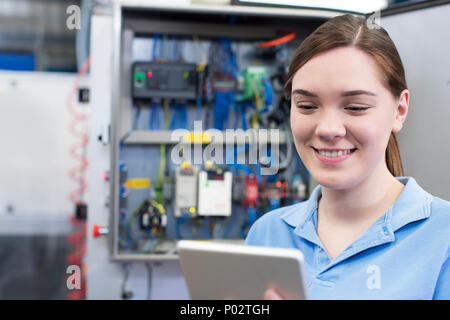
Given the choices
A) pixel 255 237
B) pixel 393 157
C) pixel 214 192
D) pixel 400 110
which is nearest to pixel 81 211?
pixel 214 192

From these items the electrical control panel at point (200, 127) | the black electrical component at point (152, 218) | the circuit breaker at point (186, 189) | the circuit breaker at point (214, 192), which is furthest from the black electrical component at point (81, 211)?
the circuit breaker at point (214, 192)

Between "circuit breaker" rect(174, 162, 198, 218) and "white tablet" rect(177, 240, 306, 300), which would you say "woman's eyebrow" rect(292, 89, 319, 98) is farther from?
"circuit breaker" rect(174, 162, 198, 218)

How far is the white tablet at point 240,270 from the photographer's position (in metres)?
0.63

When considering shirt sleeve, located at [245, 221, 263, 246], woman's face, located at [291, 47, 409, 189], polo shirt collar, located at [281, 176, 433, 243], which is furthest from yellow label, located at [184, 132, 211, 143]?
woman's face, located at [291, 47, 409, 189]

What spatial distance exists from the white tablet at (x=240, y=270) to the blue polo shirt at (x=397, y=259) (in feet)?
0.70

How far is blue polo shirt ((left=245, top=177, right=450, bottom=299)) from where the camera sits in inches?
31.9

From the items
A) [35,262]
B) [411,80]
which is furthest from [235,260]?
[35,262]

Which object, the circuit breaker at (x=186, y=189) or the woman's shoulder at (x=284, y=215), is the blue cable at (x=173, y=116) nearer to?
the circuit breaker at (x=186, y=189)

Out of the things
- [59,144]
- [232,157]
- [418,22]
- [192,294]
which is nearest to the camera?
[192,294]

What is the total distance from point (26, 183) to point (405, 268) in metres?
2.46

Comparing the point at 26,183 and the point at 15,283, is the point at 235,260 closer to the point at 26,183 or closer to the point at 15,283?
the point at 26,183

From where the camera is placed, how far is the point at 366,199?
0.91 meters

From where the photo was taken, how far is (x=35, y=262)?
2.97 meters

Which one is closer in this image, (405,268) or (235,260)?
(235,260)
